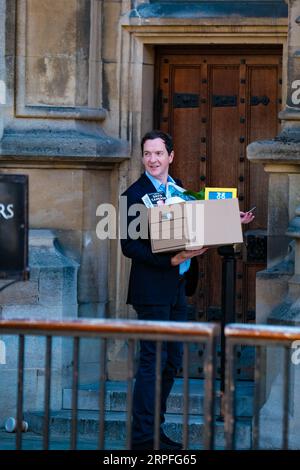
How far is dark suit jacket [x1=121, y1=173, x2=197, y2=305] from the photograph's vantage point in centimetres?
775

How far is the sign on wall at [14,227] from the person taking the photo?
6.51 meters

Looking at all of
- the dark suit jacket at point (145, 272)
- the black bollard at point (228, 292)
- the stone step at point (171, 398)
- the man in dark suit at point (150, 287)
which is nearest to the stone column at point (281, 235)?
the black bollard at point (228, 292)

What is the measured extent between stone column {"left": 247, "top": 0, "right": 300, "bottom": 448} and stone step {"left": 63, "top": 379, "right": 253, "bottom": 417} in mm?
410

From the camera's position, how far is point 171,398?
29.9ft

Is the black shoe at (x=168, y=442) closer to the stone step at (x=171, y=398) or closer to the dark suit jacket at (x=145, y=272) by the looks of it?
the dark suit jacket at (x=145, y=272)

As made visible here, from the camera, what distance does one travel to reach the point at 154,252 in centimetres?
766

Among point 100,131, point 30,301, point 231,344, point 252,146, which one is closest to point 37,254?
point 30,301

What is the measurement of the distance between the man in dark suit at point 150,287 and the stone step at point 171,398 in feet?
3.66

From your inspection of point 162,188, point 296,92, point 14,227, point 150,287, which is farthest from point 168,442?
point 296,92

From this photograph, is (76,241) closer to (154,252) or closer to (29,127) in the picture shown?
(29,127)

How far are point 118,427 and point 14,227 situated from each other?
2.65 meters

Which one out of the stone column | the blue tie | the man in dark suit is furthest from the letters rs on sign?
the blue tie

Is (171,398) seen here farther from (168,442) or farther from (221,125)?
(221,125)

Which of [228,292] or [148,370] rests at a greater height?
[228,292]
